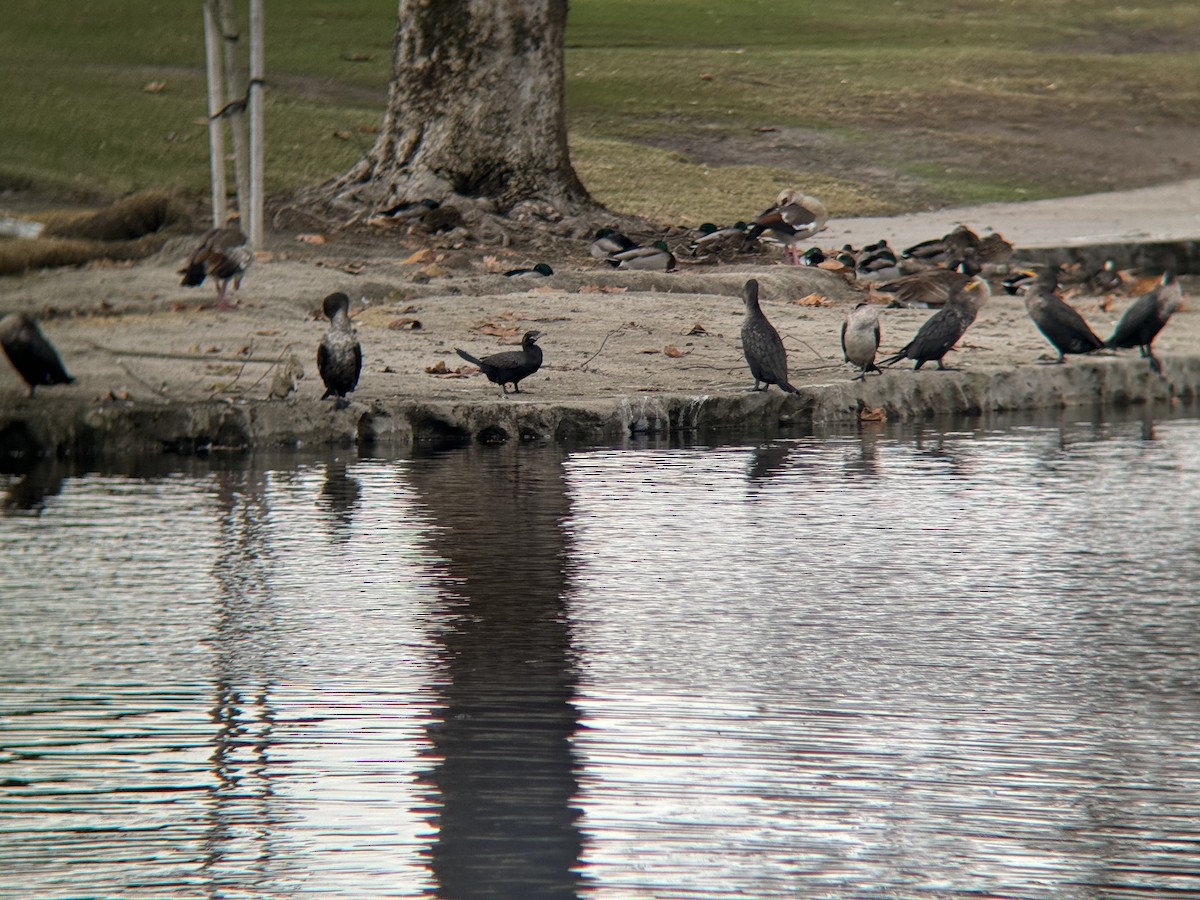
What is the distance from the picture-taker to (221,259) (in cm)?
1002

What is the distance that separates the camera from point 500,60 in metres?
14.0

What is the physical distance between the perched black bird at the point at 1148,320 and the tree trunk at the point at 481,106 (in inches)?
225

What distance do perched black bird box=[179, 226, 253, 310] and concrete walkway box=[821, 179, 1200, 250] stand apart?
603cm

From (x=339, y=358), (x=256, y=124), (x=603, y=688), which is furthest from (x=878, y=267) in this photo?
(x=603, y=688)

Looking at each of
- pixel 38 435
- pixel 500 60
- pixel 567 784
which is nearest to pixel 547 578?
pixel 567 784

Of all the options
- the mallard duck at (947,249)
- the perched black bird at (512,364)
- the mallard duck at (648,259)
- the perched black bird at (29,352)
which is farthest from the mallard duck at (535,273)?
the perched black bird at (29,352)

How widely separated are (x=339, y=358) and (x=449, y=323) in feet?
7.96

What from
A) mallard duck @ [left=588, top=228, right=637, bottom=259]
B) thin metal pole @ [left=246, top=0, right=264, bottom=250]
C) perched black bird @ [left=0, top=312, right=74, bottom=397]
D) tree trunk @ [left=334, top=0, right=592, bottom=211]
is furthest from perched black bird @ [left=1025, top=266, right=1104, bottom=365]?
tree trunk @ [left=334, top=0, right=592, bottom=211]

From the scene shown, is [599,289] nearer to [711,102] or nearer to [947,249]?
[947,249]

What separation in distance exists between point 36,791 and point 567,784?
36.5 inches

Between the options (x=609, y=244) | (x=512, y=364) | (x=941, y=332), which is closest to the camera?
(x=512, y=364)

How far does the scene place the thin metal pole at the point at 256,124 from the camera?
11914mm

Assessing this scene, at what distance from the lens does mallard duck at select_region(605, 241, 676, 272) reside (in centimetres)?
1224

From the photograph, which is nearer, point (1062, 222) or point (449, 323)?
point (449, 323)
